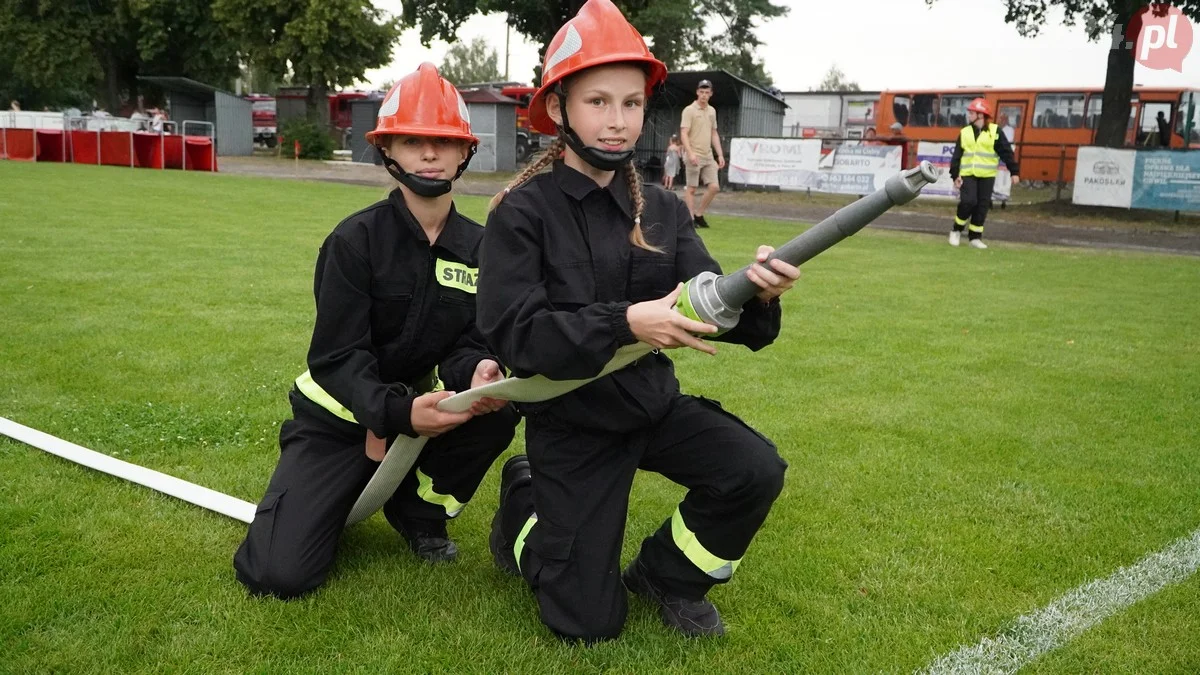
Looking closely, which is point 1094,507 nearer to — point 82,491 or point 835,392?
point 835,392

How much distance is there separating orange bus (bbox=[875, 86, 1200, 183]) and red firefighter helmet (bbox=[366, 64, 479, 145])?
1110 inches

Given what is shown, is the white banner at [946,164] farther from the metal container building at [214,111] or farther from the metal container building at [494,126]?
the metal container building at [214,111]

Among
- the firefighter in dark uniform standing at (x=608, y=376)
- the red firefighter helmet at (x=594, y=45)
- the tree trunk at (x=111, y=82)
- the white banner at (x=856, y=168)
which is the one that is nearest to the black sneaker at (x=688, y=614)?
the firefighter in dark uniform standing at (x=608, y=376)

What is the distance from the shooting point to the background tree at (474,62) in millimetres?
105688

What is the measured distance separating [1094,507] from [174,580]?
11.1 feet

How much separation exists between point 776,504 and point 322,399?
1.81 meters

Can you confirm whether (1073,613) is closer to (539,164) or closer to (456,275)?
(539,164)

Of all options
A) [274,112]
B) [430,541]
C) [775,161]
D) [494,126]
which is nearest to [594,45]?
[430,541]

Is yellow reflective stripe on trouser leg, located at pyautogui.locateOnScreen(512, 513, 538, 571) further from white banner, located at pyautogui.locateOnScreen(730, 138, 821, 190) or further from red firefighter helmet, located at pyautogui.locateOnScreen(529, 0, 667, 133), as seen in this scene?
white banner, located at pyautogui.locateOnScreen(730, 138, 821, 190)

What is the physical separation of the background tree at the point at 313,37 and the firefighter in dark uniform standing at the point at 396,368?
130 ft

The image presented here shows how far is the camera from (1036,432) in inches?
200

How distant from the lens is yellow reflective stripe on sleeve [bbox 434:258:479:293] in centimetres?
352

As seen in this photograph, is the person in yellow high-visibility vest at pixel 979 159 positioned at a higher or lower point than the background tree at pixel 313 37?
lower

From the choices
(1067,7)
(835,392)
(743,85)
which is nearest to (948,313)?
(835,392)
